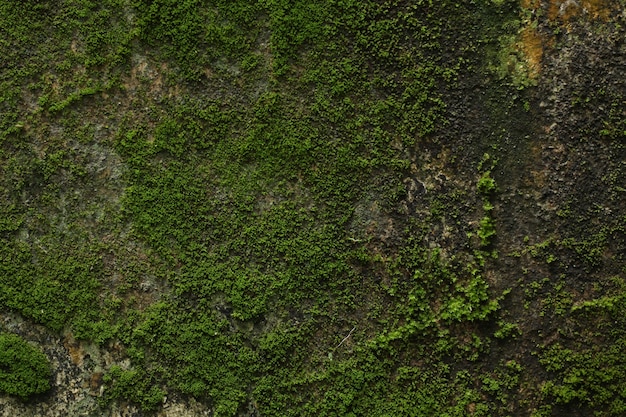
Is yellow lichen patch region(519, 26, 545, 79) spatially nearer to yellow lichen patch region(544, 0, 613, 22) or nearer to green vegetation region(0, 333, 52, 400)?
yellow lichen patch region(544, 0, 613, 22)

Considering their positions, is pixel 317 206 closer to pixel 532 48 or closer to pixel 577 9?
pixel 532 48

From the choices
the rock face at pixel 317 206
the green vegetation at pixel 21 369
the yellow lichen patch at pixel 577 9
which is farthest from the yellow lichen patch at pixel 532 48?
the green vegetation at pixel 21 369

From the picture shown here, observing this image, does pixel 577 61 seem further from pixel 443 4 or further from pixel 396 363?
pixel 396 363

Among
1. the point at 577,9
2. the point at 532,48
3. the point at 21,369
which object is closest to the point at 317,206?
the point at 532,48

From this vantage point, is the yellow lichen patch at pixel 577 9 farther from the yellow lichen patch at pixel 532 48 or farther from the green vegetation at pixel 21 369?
the green vegetation at pixel 21 369

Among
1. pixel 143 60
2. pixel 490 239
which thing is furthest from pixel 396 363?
pixel 143 60

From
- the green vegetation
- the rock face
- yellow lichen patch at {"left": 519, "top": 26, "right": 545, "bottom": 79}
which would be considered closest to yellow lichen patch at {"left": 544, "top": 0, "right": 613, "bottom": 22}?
the rock face
